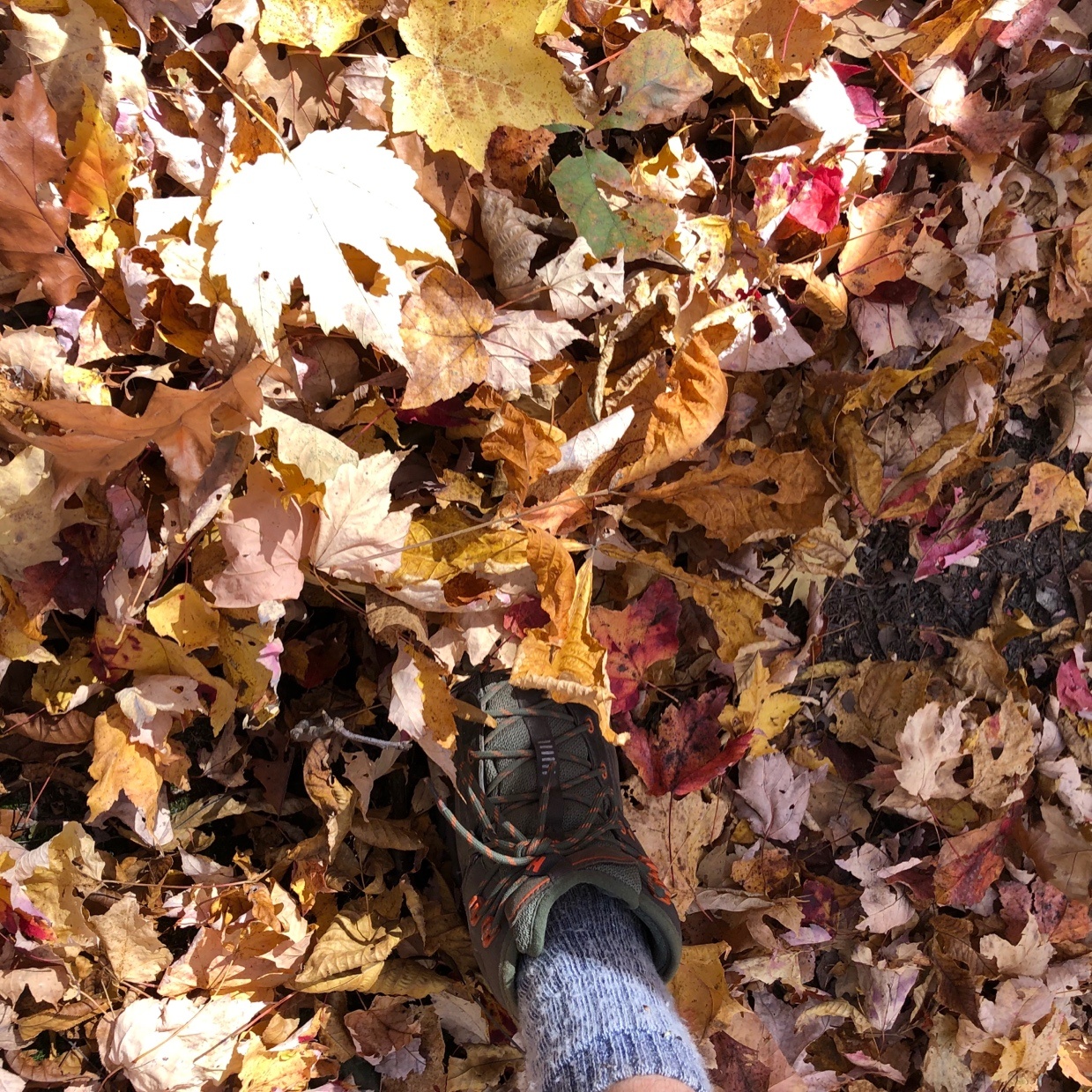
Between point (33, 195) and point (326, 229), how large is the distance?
14.3 inches

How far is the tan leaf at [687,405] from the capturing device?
111cm

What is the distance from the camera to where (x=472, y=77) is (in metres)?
1.00

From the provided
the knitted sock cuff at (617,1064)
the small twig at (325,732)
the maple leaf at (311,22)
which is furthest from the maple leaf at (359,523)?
the knitted sock cuff at (617,1064)

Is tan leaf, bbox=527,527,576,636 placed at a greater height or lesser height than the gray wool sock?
greater

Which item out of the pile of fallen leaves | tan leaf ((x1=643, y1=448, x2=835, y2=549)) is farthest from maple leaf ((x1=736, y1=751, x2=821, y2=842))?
tan leaf ((x1=643, y1=448, x2=835, y2=549))

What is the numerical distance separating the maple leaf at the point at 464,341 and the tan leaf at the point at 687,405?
0.48ft

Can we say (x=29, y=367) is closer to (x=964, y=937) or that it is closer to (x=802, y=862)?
(x=802, y=862)

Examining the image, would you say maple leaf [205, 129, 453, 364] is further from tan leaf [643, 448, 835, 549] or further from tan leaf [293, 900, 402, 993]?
tan leaf [293, 900, 402, 993]

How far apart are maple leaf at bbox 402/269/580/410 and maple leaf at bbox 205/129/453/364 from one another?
6 centimetres

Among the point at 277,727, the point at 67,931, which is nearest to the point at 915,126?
the point at 277,727

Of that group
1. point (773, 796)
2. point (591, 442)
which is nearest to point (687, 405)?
point (591, 442)

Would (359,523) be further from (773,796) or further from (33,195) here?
(773,796)

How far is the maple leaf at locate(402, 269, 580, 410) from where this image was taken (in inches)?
41.2

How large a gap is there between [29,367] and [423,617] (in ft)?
1.90
